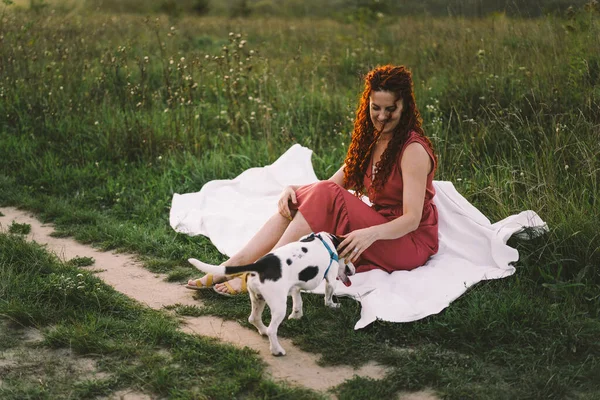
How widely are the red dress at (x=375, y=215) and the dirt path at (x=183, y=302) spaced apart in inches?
32.0

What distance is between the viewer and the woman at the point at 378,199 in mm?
3820

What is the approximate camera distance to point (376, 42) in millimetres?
8852

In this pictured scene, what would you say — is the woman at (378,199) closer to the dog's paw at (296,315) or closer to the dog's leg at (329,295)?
the dog's leg at (329,295)

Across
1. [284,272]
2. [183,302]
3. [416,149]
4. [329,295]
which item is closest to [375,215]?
[416,149]

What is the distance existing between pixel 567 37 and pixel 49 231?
16.6 ft

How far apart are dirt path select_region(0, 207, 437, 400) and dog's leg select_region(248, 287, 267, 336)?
7 cm

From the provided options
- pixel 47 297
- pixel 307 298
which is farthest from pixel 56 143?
pixel 307 298

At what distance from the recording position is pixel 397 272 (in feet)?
13.5

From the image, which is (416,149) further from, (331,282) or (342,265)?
(331,282)

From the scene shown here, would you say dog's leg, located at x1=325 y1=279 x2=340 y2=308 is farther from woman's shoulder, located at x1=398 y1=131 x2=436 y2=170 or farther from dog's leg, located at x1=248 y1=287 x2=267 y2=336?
woman's shoulder, located at x1=398 y1=131 x2=436 y2=170

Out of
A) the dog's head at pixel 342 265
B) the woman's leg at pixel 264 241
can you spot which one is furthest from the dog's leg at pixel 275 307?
the woman's leg at pixel 264 241

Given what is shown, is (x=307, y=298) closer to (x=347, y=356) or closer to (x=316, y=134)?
(x=347, y=356)

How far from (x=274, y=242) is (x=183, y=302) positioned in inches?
27.1

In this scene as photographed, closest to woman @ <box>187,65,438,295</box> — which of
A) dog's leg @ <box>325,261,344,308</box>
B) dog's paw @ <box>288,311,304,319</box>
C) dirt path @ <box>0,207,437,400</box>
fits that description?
dog's leg @ <box>325,261,344,308</box>
